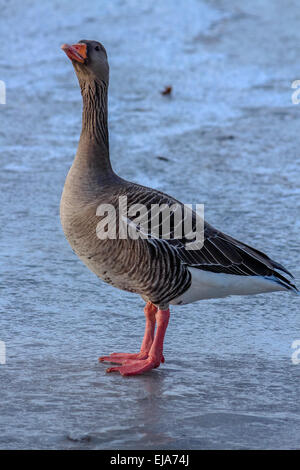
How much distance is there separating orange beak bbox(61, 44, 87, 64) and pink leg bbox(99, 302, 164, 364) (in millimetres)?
1443

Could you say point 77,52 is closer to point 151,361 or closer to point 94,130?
point 94,130

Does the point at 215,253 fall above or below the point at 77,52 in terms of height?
below

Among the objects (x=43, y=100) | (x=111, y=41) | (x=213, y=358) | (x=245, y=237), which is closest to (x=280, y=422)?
(x=213, y=358)

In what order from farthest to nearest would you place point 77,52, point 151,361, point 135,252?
point 77,52 < point 151,361 < point 135,252

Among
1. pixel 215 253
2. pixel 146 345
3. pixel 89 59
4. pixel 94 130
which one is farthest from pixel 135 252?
pixel 89 59

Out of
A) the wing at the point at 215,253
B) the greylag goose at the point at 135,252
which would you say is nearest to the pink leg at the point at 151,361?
the greylag goose at the point at 135,252

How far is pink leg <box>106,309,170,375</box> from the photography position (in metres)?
4.71

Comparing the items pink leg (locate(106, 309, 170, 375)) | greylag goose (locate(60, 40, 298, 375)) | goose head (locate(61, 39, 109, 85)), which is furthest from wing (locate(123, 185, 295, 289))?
goose head (locate(61, 39, 109, 85))

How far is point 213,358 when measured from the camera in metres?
4.91

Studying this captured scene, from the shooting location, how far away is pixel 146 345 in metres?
5.01

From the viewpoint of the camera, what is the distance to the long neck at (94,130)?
4957 millimetres

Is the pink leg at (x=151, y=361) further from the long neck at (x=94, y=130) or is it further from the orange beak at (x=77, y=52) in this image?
the orange beak at (x=77, y=52)

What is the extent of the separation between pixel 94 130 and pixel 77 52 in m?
0.45
